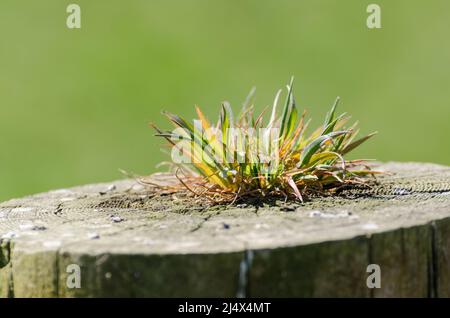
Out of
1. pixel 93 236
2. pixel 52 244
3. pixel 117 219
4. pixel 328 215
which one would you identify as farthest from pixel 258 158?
pixel 52 244

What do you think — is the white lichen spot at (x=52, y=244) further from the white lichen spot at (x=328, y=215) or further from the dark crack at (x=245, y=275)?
the white lichen spot at (x=328, y=215)

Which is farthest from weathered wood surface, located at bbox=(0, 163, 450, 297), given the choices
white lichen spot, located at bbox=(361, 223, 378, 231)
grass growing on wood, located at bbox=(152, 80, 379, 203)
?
grass growing on wood, located at bbox=(152, 80, 379, 203)

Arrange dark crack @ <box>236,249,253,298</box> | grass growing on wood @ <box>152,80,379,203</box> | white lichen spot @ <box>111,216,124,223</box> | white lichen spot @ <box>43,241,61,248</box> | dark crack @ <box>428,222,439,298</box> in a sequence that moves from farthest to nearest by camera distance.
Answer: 1. grass growing on wood @ <box>152,80,379,203</box>
2. white lichen spot @ <box>111,216,124,223</box>
3. dark crack @ <box>428,222,439,298</box>
4. white lichen spot @ <box>43,241,61,248</box>
5. dark crack @ <box>236,249,253,298</box>

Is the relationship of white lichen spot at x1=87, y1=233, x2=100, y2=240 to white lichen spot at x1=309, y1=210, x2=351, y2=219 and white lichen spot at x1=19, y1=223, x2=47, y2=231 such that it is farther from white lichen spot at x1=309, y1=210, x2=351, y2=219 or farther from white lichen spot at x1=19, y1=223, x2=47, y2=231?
white lichen spot at x1=309, y1=210, x2=351, y2=219

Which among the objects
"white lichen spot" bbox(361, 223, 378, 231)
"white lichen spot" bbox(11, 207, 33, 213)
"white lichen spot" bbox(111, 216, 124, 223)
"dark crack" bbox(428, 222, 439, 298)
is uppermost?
"white lichen spot" bbox(361, 223, 378, 231)

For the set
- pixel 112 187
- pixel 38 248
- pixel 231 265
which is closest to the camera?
pixel 231 265
